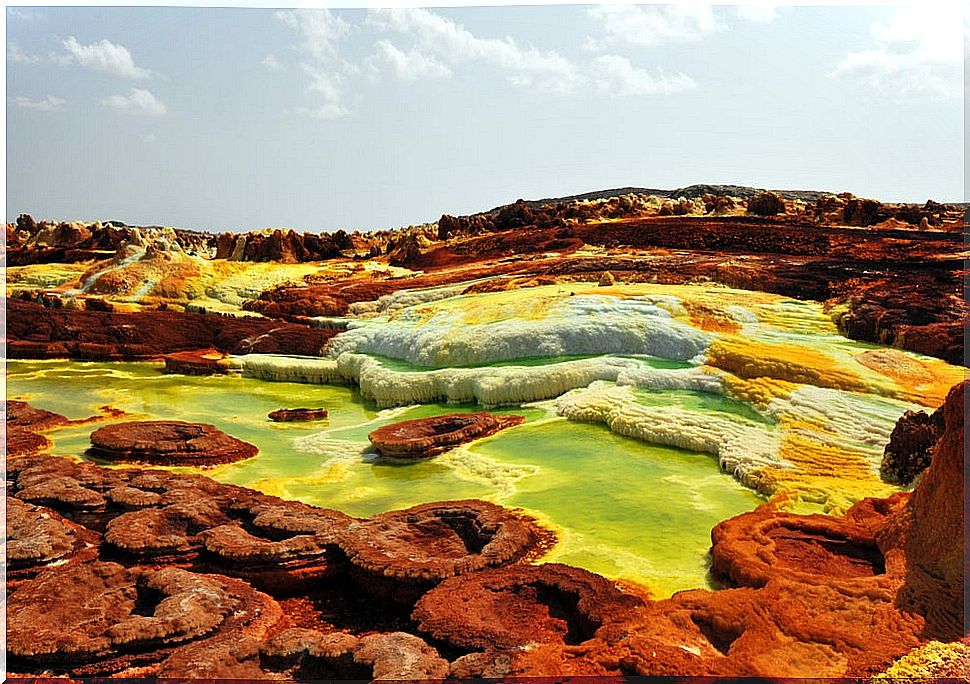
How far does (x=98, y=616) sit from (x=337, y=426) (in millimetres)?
5350

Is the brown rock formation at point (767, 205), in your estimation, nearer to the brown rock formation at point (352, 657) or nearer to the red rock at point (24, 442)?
the red rock at point (24, 442)

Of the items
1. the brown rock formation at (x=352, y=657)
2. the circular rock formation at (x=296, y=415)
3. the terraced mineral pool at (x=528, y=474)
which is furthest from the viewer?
the circular rock formation at (x=296, y=415)

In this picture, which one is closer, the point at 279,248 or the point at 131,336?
the point at 131,336

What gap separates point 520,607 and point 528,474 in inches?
106

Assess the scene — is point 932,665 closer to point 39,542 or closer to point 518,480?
point 518,480

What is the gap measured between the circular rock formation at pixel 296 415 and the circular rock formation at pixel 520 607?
5.65 m

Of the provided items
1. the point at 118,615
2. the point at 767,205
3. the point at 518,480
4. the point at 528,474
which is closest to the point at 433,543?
the point at 518,480

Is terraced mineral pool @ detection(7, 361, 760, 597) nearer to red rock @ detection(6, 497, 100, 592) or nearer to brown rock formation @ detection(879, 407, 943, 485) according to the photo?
brown rock formation @ detection(879, 407, 943, 485)

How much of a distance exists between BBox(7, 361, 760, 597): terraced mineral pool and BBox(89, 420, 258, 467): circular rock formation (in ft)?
0.77

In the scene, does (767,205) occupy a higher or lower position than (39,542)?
higher

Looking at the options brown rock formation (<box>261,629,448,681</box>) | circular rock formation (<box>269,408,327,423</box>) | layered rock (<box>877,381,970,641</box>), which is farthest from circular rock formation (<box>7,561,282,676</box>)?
circular rock formation (<box>269,408,327,423</box>)

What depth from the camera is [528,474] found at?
6809 millimetres

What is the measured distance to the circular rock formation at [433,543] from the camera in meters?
4.47

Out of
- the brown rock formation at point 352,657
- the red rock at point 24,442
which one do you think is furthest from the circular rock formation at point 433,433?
the brown rock formation at point 352,657
